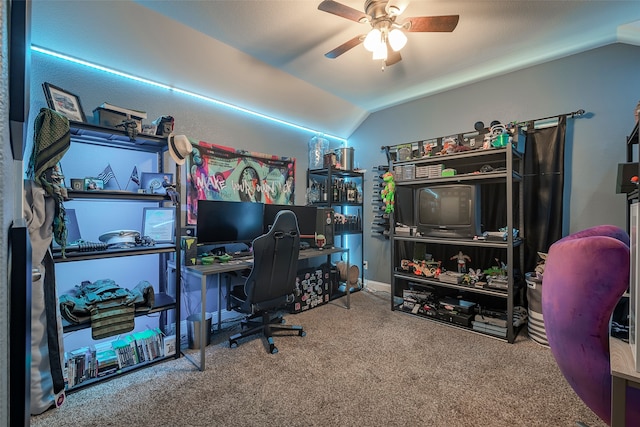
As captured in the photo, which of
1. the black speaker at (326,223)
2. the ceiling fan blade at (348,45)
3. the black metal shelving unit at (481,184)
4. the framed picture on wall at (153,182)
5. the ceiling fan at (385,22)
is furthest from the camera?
Result: the black speaker at (326,223)

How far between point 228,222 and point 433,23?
229 cm

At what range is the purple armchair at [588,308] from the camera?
108cm

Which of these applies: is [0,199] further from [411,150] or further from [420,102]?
[420,102]

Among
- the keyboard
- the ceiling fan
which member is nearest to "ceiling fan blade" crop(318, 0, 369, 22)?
the ceiling fan

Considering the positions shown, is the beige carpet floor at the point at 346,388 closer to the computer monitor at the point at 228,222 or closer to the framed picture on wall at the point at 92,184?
the computer monitor at the point at 228,222

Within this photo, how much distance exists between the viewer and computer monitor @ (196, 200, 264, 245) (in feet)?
8.53

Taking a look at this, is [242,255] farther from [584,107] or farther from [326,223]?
[584,107]

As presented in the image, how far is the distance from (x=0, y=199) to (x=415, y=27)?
7.06ft

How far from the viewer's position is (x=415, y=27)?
72.3 inches

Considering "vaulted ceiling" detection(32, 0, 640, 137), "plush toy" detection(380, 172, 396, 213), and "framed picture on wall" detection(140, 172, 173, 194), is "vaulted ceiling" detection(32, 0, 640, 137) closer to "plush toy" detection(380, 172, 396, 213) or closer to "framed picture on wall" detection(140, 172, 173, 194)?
"framed picture on wall" detection(140, 172, 173, 194)

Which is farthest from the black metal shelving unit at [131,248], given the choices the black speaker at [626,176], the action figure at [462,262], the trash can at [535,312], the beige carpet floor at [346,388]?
the black speaker at [626,176]

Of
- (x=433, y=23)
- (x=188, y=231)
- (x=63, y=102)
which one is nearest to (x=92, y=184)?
(x=63, y=102)

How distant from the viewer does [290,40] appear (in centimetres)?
241

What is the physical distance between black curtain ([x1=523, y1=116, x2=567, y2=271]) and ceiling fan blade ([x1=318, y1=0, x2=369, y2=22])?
2127 millimetres
